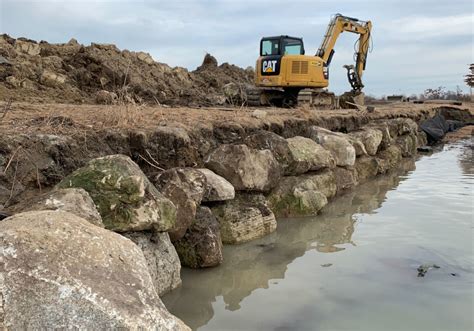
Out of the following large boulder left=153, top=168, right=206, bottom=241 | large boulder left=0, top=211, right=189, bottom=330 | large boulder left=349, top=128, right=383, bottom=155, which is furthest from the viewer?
large boulder left=349, top=128, right=383, bottom=155

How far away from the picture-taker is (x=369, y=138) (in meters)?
11.7

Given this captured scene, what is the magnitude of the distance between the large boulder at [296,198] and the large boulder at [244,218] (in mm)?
652

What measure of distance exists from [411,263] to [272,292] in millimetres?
1709

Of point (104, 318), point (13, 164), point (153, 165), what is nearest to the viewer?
point (104, 318)

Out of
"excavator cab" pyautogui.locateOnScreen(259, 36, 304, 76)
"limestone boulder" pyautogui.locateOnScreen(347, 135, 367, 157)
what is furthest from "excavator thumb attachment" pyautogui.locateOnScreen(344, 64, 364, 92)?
"limestone boulder" pyautogui.locateOnScreen(347, 135, 367, 157)

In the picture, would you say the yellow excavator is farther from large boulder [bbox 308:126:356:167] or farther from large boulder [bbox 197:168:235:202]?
large boulder [bbox 197:168:235:202]

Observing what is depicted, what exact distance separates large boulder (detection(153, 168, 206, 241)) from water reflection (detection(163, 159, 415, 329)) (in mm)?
466

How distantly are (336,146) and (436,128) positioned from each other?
43.7 ft

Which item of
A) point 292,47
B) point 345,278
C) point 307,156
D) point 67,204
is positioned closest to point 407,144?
point 292,47

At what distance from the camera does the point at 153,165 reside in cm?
570

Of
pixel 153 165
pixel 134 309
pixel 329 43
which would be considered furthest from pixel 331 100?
pixel 134 309

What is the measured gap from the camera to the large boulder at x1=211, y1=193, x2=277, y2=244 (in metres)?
5.84

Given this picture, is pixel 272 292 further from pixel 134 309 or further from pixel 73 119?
pixel 73 119

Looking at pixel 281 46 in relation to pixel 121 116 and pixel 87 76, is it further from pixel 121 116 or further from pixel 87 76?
pixel 121 116
